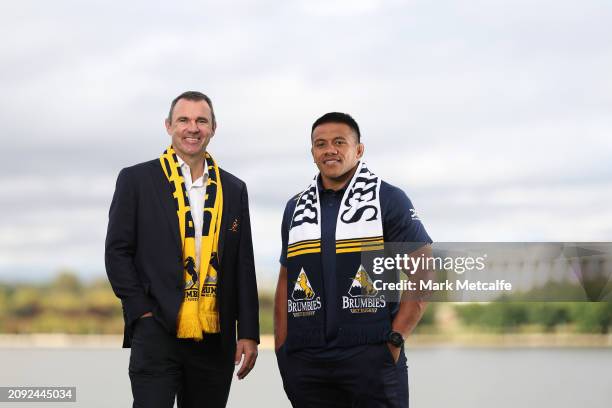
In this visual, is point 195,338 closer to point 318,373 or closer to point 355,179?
point 318,373

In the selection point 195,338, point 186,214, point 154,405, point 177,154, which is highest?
point 177,154

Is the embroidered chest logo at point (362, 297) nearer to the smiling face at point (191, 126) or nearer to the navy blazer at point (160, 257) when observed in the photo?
the navy blazer at point (160, 257)

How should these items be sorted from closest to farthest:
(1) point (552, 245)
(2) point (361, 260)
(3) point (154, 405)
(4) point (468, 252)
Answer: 1. (3) point (154, 405)
2. (2) point (361, 260)
3. (4) point (468, 252)
4. (1) point (552, 245)

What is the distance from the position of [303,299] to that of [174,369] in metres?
0.85

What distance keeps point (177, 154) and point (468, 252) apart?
→ 2247mm

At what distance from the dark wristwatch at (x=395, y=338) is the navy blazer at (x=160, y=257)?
80 centimetres

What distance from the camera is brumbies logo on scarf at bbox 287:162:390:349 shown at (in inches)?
189

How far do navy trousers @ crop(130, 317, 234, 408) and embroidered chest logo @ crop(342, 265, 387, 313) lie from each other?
79 cm

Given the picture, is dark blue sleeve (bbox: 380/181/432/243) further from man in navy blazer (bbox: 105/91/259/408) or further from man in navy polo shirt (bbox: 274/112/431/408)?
man in navy blazer (bbox: 105/91/259/408)

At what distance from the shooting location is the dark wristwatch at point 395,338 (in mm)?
4703

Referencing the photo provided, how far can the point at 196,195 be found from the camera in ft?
16.1

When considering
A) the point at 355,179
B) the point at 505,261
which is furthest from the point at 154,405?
the point at 505,261

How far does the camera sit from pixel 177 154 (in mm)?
4926

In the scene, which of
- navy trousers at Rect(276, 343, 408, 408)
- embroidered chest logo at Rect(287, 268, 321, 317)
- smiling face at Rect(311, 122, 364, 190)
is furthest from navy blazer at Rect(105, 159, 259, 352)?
smiling face at Rect(311, 122, 364, 190)
